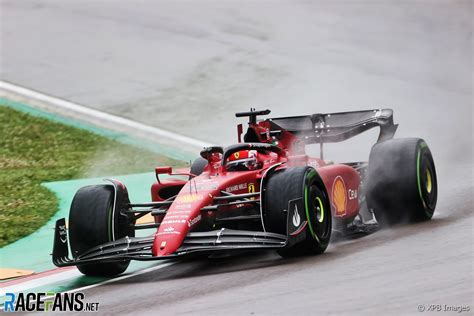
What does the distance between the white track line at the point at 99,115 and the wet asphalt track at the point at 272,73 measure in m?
0.29

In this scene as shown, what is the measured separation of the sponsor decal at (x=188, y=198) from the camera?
9.91 meters

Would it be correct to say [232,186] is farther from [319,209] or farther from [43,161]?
[43,161]

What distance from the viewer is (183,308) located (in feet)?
26.4

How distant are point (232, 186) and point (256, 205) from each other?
1.36 ft

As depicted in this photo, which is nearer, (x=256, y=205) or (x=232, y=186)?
(x=232, y=186)

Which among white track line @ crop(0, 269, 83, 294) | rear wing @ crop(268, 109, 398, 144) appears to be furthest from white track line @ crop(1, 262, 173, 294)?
rear wing @ crop(268, 109, 398, 144)

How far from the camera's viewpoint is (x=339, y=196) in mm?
11094

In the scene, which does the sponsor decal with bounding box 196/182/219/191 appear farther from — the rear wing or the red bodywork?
the rear wing

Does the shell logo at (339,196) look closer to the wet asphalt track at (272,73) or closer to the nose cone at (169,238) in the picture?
the wet asphalt track at (272,73)

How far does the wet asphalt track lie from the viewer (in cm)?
998

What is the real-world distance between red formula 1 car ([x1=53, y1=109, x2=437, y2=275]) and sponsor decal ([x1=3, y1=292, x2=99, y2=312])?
1.98ft

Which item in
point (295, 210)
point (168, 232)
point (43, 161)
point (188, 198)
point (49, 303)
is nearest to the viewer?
point (49, 303)

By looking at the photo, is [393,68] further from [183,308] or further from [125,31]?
[183,308]

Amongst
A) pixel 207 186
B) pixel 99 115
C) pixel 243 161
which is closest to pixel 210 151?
pixel 243 161
